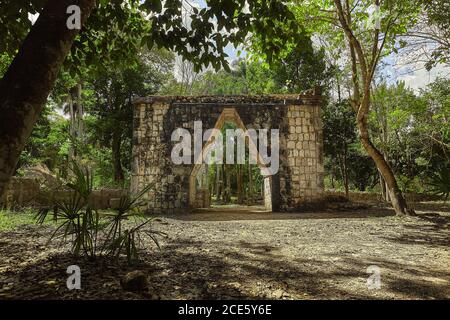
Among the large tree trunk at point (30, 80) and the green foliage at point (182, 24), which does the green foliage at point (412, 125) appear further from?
the large tree trunk at point (30, 80)

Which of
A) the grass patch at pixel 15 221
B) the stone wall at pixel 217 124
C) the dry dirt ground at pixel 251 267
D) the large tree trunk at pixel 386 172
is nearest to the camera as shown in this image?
the dry dirt ground at pixel 251 267

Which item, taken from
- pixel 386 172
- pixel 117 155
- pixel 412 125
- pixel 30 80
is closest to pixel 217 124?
pixel 386 172

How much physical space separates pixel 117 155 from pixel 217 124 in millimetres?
8082

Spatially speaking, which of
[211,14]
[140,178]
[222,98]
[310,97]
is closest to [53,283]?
[211,14]

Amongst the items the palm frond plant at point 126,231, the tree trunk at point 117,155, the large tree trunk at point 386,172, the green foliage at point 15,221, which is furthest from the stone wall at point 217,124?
the palm frond plant at point 126,231

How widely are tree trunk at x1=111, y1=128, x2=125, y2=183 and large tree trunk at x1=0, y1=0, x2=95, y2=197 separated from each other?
14.7 meters

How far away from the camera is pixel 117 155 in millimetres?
17422

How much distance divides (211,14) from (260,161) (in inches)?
314

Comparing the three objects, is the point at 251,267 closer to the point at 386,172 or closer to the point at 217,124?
the point at 386,172

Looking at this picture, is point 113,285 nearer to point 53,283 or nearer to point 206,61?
point 53,283

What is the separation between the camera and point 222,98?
1165 centimetres

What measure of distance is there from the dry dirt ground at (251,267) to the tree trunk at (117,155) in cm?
1109

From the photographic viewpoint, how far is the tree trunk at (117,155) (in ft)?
55.9

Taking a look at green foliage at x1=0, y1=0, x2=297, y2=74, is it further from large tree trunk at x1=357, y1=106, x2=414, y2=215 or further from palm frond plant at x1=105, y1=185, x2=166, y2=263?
large tree trunk at x1=357, y1=106, x2=414, y2=215
